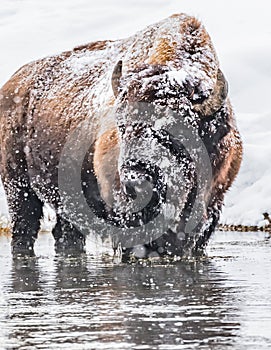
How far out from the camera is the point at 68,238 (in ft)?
46.2

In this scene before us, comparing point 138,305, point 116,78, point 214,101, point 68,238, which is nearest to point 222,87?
point 214,101

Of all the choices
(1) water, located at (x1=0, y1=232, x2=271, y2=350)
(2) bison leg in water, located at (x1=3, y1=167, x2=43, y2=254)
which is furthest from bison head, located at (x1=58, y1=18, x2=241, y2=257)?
(2) bison leg in water, located at (x1=3, y1=167, x2=43, y2=254)

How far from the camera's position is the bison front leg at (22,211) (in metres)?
14.3

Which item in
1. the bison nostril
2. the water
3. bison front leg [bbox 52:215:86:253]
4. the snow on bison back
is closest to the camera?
the water

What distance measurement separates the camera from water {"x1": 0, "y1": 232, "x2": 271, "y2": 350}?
5.07 metres

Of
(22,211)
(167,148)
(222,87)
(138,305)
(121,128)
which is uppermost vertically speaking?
(222,87)

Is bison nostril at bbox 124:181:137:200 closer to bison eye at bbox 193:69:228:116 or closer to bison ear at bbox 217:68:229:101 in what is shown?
bison eye at bbox 193:69:228:116

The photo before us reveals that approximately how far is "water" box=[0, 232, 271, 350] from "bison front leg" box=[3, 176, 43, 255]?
3504 millimetres

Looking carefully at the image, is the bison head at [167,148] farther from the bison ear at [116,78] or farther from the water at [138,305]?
the water at [138,305]

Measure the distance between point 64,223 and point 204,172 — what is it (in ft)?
13.9

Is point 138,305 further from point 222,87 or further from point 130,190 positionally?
point 222,87

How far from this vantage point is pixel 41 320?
19.1 ft

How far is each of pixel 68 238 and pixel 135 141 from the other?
4.63m

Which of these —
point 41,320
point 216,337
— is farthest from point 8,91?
point 216,337
